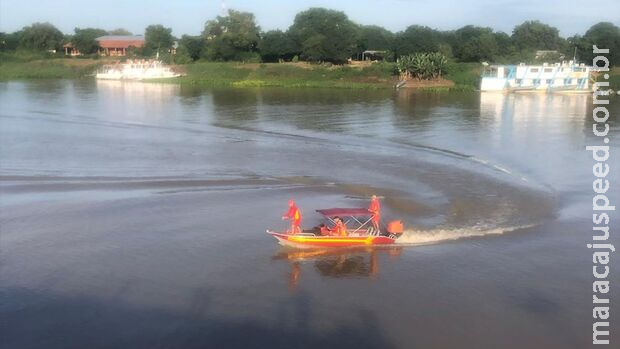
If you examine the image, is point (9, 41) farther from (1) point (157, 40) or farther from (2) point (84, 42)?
(1) point (157, 40)

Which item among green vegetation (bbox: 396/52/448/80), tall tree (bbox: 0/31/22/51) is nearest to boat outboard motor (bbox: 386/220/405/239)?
green vegetation (bbox: 396/52/448/80)

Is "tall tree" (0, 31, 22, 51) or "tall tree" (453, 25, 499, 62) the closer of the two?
"tall tree" (453, 25, 499, 62)

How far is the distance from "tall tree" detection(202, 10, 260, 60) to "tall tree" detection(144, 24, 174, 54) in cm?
1353

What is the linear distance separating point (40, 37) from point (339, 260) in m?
107

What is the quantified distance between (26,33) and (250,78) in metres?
49.4

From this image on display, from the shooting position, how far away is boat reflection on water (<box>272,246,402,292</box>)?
1554 cm

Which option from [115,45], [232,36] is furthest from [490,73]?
[115,45]

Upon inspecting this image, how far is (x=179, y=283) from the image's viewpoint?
48.5 feet

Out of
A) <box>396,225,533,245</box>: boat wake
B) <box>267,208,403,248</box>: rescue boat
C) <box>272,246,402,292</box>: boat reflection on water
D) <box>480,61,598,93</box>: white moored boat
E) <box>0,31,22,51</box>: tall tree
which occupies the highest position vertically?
<box>0,31,22,51</box>: tall tree

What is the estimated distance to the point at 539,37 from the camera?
11481cm

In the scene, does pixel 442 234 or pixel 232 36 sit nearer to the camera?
pixel 442 234

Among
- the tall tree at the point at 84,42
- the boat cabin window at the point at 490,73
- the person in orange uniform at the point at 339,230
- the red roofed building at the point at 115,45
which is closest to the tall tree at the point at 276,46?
the boat cabin window at the point at 490,73

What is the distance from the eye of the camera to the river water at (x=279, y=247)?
12836 millimetres

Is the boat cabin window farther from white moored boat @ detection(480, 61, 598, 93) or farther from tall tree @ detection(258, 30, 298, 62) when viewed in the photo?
tall tree @ detection(258, 30, 298, 62)
